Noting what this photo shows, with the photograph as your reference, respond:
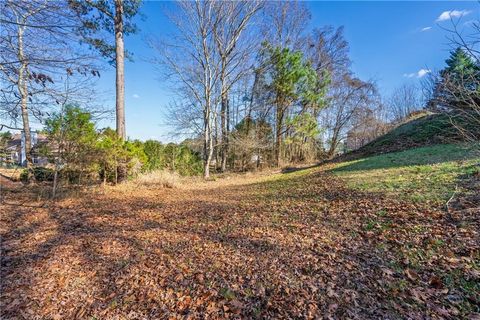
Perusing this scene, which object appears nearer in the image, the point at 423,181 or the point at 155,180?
the point at 423,181

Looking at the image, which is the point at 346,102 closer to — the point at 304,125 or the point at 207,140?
the point at 304,125

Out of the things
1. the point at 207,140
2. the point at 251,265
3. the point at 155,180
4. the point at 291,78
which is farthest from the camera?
the point at 291,78

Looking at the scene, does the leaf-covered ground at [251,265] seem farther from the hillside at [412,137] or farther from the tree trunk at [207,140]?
the hillside at [412,137]

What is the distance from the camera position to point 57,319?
6.14 feet

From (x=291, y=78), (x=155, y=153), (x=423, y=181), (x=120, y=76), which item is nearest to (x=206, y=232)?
(x=423, y=181)

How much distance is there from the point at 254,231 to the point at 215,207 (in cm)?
182

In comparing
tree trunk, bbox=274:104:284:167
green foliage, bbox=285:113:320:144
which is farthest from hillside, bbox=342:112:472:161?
tree trunk, bbox=274:104:284:167

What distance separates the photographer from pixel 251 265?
2.50m

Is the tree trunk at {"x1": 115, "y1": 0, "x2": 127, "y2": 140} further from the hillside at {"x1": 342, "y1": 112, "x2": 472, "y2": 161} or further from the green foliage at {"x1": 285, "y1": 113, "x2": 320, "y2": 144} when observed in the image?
the hillside at {"x1": 342, "y1": 112, "x2": 472, "y2": 161}

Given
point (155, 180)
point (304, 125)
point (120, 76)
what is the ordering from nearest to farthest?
point (120, 76) → point (155, 180) → point (304, 125)

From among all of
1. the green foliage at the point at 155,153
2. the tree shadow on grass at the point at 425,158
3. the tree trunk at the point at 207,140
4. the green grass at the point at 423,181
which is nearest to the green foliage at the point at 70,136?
the green foliage at the point at 155,153

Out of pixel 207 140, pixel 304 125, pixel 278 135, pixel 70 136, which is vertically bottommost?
pixel 70 136

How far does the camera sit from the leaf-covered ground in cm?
190

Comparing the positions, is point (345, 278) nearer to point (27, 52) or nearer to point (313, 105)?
point (27, 52)
